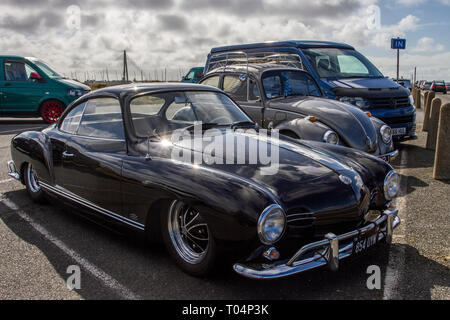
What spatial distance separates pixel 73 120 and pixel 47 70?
10.1 metres

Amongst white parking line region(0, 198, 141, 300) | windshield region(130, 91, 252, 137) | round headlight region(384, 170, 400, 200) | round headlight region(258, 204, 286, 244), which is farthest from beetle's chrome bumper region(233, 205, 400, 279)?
windshield region(130, 91, 252, 137)

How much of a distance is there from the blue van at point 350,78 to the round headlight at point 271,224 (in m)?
5.94

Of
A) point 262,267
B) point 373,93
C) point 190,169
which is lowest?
point 262,267

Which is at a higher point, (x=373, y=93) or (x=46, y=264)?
(x=373, y=93)

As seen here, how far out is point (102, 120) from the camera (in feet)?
15.2

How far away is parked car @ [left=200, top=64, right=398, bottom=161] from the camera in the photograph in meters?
6.43

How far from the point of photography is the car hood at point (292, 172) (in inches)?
126

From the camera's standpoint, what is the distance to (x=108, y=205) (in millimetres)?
3979

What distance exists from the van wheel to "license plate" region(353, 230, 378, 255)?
12297 mm

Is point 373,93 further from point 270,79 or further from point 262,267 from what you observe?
point 262,267

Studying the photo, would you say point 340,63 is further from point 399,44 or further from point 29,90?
point 29,90

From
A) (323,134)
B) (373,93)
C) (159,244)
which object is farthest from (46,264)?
(373,93)

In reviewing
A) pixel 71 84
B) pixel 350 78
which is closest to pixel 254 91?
pixel 350 78

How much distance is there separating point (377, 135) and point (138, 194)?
4.40 m
